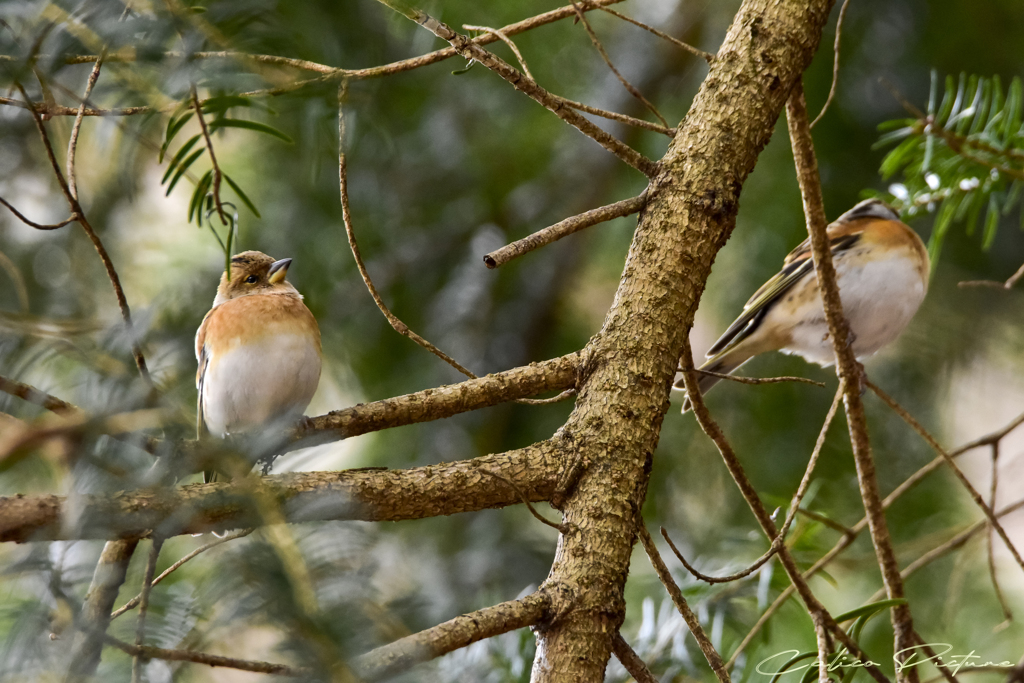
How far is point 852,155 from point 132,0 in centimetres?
261

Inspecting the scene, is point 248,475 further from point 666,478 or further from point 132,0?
point 666,478

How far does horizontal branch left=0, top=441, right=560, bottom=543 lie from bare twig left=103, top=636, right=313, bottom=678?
0.28ft


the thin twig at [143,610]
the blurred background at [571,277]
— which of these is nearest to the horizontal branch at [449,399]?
the thin twig at [143,610]

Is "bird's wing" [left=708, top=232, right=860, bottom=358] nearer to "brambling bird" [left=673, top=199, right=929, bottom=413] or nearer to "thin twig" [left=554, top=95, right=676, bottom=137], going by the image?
"brambling bird" [left=673, top=199, right=929, bottom=413]

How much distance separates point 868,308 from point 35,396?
106 inches

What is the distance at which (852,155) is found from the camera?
2.91 metres

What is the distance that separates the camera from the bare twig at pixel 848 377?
1.48 m

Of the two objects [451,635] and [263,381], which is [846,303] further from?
[451,635]

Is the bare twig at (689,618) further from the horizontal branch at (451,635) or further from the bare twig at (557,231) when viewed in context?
the bare twig at (557,231)

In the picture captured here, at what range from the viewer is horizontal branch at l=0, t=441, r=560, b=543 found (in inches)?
25.6

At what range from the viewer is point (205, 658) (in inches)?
27.3

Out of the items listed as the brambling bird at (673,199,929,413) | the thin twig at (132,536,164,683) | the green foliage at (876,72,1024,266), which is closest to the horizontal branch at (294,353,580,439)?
the thin twig at (132,536,164,683)

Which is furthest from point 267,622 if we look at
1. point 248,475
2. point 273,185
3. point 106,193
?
point 273,185

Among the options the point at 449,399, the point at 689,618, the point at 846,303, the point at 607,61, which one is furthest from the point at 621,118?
the point at 846,303
